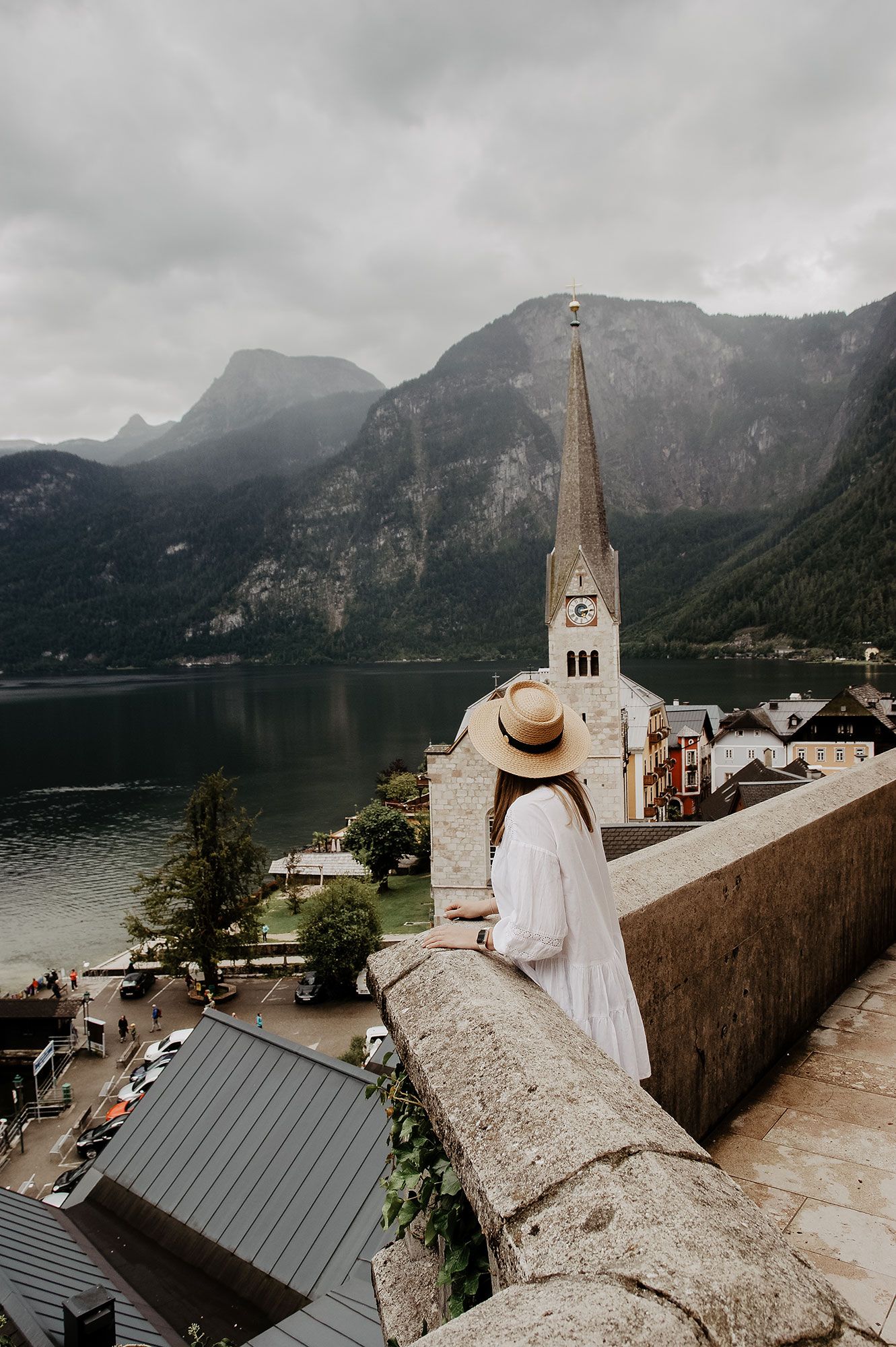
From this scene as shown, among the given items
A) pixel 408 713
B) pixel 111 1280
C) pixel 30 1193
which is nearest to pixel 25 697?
pixel 408 713

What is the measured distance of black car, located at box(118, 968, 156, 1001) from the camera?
30984mm

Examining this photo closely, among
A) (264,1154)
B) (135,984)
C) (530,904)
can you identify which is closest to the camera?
(530,904)

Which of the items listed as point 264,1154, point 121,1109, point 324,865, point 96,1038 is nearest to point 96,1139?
point 121,1109

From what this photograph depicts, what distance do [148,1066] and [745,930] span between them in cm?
2277

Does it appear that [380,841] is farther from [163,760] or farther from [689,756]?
[163,760]

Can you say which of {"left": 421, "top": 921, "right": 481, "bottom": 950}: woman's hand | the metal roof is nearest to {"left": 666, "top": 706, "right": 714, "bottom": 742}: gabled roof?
the metal roof

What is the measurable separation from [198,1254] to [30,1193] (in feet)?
42.5

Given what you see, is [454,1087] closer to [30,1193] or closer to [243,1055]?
[243,1055]

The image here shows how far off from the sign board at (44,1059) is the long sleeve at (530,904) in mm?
24945

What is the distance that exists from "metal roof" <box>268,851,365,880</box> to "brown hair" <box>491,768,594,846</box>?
4485 cm

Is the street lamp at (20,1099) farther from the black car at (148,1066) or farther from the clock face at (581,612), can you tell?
the clock face at (581,612)

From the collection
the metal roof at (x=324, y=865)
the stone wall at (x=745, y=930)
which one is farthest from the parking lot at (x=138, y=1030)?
the stone wall at (x=745, y=930)

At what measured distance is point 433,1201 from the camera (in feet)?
6.93

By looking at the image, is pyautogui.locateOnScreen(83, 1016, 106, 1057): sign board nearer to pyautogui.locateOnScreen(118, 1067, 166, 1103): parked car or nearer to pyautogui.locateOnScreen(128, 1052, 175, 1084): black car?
pyautogui.locateOnScreen(128, 1052, 175, 1084): black car
